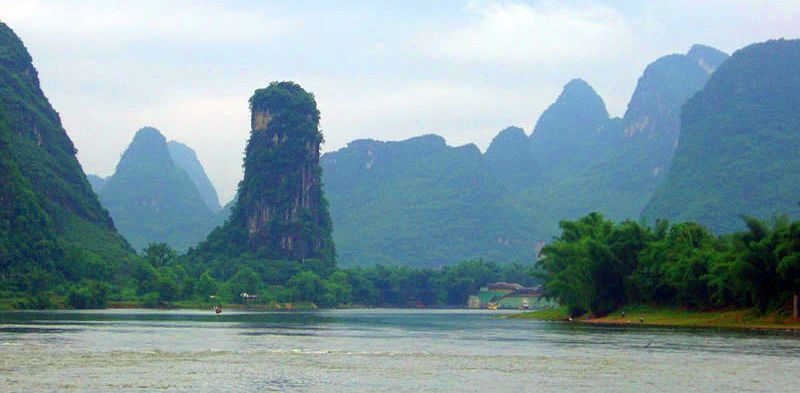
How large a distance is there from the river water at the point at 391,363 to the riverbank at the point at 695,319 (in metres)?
11.6

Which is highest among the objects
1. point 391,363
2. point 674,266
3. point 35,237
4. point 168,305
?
point 35,237

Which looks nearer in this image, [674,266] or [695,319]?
[695,319]

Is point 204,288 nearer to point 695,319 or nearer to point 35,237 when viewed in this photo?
point 35,237

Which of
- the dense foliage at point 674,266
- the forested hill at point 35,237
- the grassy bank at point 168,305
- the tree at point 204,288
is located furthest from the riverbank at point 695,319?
the tree at point 204,288

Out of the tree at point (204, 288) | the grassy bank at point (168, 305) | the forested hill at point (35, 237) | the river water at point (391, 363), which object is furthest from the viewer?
the tree at point (204, 288)

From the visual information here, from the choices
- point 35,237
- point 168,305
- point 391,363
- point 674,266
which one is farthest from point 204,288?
point 391,363

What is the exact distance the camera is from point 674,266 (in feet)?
304

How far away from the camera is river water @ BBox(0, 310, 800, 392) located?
36.6 metres

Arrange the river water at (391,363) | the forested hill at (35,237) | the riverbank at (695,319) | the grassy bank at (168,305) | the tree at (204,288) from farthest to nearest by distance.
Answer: the tree at (204,288) < the forested hill at (35,237) < the grassy bank at (168,305) < the riverbank at (695,319) < the river water at (391,363)

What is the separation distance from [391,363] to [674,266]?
51692 mm

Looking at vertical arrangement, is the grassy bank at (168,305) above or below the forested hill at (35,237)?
below

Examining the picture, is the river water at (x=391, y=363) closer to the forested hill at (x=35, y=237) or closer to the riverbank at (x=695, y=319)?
the riverbank at (x=695, y=319)

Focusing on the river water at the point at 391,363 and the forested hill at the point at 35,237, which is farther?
the forested hill at the point at 35,237

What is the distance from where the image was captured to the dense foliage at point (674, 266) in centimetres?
7950
